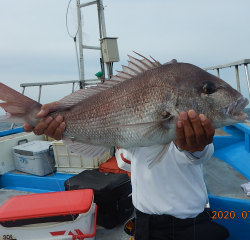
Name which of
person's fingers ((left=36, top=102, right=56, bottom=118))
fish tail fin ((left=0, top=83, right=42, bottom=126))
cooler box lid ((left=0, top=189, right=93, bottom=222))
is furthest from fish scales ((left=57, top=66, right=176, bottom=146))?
cooler box lid ((left=0, top=189, right=93, bottom=222))

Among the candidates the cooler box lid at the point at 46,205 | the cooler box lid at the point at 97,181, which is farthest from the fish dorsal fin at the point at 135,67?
the cooler box lid at the point at 97,181

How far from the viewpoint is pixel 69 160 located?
14.3ft

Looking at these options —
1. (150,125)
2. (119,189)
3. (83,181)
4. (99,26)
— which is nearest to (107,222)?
(119,189)

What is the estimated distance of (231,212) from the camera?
2.35 m

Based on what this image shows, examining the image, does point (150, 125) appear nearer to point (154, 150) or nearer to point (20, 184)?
point (154, 150)

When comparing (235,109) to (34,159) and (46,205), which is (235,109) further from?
(34,159)

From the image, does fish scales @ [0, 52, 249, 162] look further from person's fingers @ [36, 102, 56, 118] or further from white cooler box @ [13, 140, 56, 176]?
white cooler box @ [13, 140, 56, 176]

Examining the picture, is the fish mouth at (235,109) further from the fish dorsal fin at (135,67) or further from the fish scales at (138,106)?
the fish dorsal fin at (135,67)

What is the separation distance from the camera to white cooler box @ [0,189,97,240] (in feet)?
7.05

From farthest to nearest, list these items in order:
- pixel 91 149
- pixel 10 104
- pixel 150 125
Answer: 1. pixel 91 149
2. pixel 10 104
3. pixel 150 125

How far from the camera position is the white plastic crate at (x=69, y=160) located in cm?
424

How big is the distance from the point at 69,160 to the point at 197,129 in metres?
3.51

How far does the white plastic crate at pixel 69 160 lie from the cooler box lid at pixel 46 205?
1710 millimetres

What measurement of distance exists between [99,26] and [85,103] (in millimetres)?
5617
